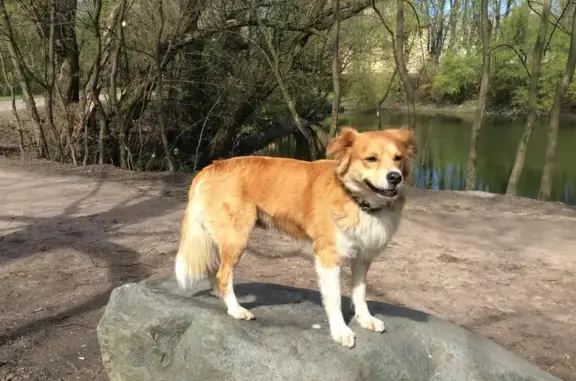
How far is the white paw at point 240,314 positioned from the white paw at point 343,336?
0.65 meters

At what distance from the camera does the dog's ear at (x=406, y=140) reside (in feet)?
12.2

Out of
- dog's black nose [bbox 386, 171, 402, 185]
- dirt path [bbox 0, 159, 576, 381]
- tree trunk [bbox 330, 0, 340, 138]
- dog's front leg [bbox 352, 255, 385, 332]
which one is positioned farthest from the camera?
tree trunk [bbox 330, 0, 340, 138]

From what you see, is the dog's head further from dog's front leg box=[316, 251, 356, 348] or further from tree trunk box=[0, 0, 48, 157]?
tree trunk box=[0, 0, 48, 157]

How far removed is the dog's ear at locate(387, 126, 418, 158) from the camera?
12.2 feet

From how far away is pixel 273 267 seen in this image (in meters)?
7.34

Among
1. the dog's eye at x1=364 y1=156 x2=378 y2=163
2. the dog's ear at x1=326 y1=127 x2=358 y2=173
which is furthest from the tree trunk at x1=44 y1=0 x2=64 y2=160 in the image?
the dog's eye at x1=364 y1=156 x2=378 y2=163

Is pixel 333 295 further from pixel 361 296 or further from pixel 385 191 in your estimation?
pixel 385 191

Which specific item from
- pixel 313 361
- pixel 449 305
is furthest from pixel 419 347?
pixel 449 305

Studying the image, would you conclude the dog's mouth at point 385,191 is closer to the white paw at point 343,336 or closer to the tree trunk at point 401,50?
the white paw at point 343,336

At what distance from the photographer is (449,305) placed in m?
6.41

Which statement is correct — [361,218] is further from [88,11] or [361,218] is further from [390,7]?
[390,7]

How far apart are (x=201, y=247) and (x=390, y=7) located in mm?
20054

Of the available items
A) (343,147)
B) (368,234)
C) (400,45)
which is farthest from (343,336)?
(400,45)

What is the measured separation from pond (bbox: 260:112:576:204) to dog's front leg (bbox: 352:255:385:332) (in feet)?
39.9
